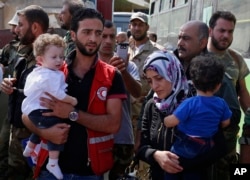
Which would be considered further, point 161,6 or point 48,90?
point 161,6

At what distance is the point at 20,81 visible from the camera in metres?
3.62

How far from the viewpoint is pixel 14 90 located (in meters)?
3.64

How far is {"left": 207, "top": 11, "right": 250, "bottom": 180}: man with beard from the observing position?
350 centimetres

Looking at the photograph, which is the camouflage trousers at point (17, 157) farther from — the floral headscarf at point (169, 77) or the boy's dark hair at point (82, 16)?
the floral headscarf at point (169, 77)

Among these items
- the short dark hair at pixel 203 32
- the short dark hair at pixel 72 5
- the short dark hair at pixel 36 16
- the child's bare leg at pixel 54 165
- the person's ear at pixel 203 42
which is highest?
the short dark hair at pixel 72 5

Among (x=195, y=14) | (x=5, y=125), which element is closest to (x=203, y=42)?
(x=5, y=125)

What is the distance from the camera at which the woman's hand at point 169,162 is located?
274 cm

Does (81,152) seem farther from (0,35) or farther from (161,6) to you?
(161,6)

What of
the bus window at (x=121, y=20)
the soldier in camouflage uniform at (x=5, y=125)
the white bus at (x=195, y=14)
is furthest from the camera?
the bus window at (x=121, y=20)

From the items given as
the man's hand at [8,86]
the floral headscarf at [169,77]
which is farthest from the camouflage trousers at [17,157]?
the floral headscarf at [169,77]

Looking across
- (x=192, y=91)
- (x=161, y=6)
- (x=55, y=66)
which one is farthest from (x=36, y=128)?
(x=161, y=6)

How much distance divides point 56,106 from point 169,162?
2.56 feet

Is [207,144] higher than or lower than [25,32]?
lower

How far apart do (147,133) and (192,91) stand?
41 centimetres
